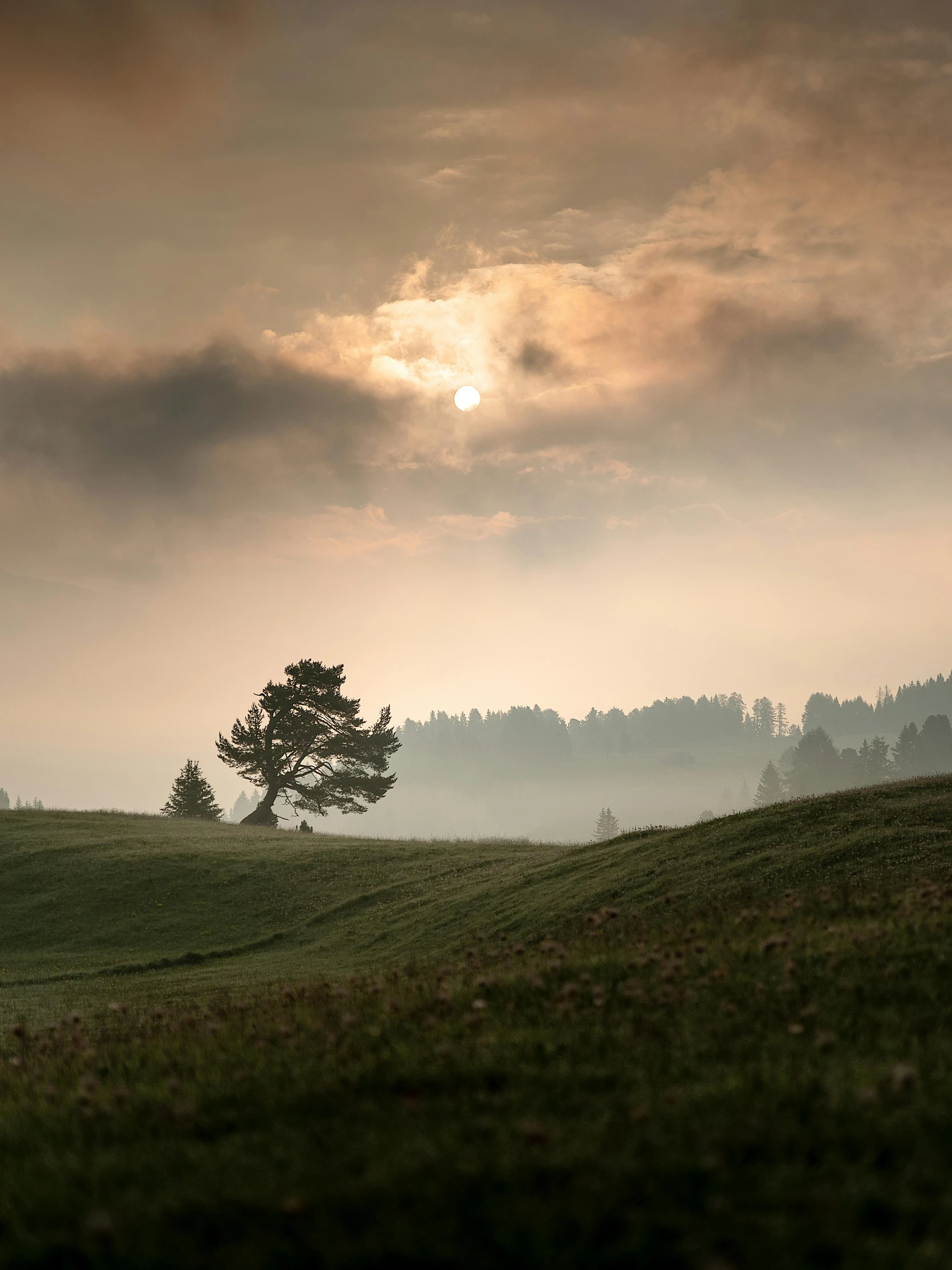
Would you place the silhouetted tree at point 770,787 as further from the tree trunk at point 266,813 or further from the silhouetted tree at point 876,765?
the tree trunk at point 266,813

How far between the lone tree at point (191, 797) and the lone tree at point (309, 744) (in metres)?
6.75

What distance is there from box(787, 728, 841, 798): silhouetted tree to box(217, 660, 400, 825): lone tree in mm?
107733

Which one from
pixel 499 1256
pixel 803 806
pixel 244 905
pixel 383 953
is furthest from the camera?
pixel 244 905

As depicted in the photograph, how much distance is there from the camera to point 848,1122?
5.68 m

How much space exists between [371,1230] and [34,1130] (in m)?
4.02

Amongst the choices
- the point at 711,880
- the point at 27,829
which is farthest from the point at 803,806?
the point at 27,829

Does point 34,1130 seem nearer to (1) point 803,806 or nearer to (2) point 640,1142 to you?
(2) point 640,1142

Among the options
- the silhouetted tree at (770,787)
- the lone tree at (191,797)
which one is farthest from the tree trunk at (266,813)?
the silhouetted tree at (770,787)

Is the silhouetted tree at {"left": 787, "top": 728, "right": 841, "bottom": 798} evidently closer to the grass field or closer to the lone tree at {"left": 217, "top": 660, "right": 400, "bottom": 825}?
the lone tree at {"left": 217, "top": 660, "right": 400, "bottom": 825}

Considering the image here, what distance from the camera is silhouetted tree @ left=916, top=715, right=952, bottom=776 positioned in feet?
502

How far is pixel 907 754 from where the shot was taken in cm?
15350

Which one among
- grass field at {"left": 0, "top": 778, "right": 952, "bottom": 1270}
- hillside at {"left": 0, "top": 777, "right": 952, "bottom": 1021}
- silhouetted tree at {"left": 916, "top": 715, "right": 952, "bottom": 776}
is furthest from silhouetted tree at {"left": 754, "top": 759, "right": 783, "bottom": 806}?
grass field at {"left": 0, "top": 778, "right": 952, "bottom": 1270}

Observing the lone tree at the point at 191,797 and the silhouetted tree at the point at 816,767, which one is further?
the silhouetted tree at the point at 816,767

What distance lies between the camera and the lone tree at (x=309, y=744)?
73.8 metres
